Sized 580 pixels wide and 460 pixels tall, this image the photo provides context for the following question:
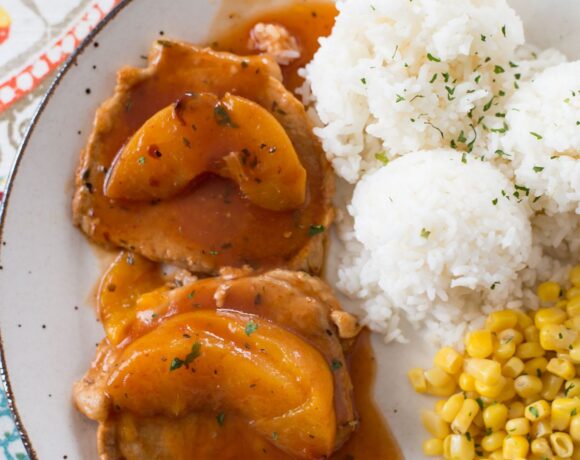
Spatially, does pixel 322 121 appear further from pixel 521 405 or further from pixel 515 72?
pixel 521 405

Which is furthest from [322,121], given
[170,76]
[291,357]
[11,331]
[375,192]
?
[11,331]

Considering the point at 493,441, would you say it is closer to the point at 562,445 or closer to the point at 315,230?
the point at 562,445

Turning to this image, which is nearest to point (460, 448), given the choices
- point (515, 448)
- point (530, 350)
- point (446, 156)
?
point (515, 448)

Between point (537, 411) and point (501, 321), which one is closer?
point (537, 411)

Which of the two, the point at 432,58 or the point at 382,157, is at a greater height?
the point at 432,58

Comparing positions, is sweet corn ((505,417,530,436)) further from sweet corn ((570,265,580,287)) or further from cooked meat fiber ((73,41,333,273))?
cooked meat fiber ((73,41,333,273))

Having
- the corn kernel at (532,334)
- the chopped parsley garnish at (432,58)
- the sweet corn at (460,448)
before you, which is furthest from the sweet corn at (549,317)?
the chopped parsley garnish at (432,58)

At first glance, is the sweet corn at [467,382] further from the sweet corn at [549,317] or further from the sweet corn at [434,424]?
the sweet corn at [549,317]
